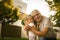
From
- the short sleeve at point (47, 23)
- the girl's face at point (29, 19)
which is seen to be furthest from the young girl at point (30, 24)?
the short sleeve at point (47, 23)

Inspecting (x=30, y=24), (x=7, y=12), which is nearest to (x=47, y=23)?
(x=30, y=24)

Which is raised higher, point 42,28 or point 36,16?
point 36,16

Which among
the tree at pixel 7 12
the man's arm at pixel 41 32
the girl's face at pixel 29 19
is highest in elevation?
the tree at pixel 7 12

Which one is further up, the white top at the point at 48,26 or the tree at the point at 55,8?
the tree at the point at 55,8

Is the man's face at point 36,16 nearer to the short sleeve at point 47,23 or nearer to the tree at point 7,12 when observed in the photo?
the short sleeve at point 47,23

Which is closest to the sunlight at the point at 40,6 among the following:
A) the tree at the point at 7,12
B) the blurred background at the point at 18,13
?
the blurred background at the point at 18,13

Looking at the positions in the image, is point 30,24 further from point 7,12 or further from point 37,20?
point 7,12

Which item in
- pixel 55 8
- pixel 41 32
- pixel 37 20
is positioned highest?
pixel 55 8

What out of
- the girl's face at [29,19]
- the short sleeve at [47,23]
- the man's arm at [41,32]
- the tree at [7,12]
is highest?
the tree at [7,12]

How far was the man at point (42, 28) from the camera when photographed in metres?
1.64

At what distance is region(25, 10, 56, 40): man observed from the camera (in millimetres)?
1640

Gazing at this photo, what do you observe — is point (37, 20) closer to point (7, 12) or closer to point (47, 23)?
point (47, 23)

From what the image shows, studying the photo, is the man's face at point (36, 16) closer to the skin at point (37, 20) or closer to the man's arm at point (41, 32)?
the skin at point (37, 20)

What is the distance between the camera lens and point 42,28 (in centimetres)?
164
